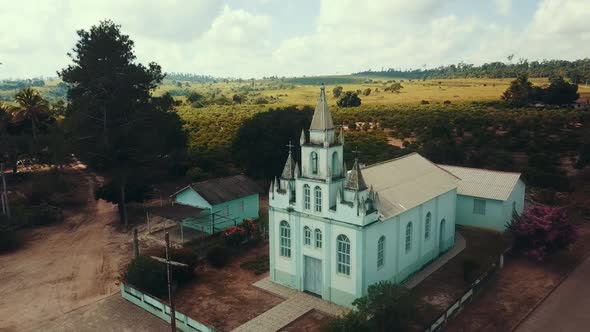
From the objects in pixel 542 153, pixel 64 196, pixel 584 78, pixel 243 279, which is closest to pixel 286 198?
pixel 243 279

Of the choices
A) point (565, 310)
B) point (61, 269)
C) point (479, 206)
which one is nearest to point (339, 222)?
point (565, 310)

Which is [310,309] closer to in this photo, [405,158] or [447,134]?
[405,158]

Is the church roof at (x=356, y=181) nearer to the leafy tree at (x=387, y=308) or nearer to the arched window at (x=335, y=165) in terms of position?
the arched window at (x=335, y=165)

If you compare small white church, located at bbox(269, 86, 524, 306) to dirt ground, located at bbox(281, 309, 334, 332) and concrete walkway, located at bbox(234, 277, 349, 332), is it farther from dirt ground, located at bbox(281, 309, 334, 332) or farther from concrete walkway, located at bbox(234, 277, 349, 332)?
dirt ground, located at bbox(281, 309, 334, 332)

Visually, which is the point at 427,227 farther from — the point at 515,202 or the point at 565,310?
the point at 515,202

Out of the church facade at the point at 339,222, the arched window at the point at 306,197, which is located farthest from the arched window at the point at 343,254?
the arched window at the point at 306,197
